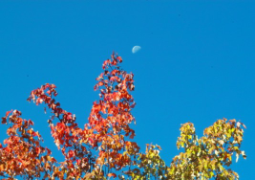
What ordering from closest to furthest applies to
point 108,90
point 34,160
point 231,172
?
point 231,172
point 34,160
point 108,90

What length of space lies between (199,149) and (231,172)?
0.87 metres

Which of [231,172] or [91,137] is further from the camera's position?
[91,137]

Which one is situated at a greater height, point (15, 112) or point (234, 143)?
point (15, 112)

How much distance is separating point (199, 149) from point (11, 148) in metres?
4.54

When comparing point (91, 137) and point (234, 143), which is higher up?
point (91, 137)

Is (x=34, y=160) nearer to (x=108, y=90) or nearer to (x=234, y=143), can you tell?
(x=108, y=90)

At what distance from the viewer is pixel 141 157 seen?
9.86 meters

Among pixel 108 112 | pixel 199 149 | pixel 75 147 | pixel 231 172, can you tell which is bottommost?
pixel 231 172

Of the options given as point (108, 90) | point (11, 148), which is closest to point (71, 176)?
point (11, 148)

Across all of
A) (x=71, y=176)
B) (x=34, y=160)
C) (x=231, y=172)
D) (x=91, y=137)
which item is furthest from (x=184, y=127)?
(x=34, y=160)

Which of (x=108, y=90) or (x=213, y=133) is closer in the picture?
(x=213, y=133)

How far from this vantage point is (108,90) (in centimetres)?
1025

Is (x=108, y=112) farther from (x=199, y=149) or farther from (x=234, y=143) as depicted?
(x=234, y=143)

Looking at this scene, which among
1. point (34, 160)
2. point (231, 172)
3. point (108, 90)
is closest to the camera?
point (231, 172)
